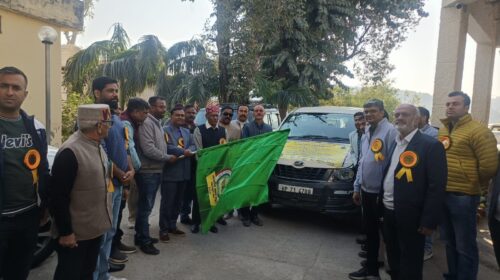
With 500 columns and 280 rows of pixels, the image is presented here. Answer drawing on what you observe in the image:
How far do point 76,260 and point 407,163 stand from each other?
2765mm

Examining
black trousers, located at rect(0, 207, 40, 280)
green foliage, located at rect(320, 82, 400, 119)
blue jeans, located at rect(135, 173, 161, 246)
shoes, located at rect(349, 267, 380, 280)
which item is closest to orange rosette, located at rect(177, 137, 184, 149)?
blue jeans, located at rect(135, 173, 161, 246)

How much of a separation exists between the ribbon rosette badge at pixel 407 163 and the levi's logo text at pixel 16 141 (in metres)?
2.96

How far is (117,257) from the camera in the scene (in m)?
4.32

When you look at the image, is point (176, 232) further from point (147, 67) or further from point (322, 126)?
point (147, 67)

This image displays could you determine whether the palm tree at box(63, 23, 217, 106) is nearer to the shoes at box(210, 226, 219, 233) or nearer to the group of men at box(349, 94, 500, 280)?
the shoes at box(210, 226, 219, 233)

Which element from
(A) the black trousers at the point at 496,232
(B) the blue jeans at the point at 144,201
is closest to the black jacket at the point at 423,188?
(A) the black trousers at the point at 496,232

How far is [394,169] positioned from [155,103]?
10.0 ft

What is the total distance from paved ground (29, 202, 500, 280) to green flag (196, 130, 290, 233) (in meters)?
0.41

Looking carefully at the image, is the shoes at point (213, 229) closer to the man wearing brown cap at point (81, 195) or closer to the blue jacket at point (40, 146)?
the man wearing brown cap at point (81, 195)

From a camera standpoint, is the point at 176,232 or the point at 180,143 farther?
the point at 176,232

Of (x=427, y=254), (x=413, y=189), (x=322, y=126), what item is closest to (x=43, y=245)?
(x=413, y=189)

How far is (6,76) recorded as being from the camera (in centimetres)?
263

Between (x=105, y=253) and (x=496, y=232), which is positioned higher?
(x=496, y=232)

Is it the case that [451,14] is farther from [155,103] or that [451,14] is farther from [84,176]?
[84,176]
